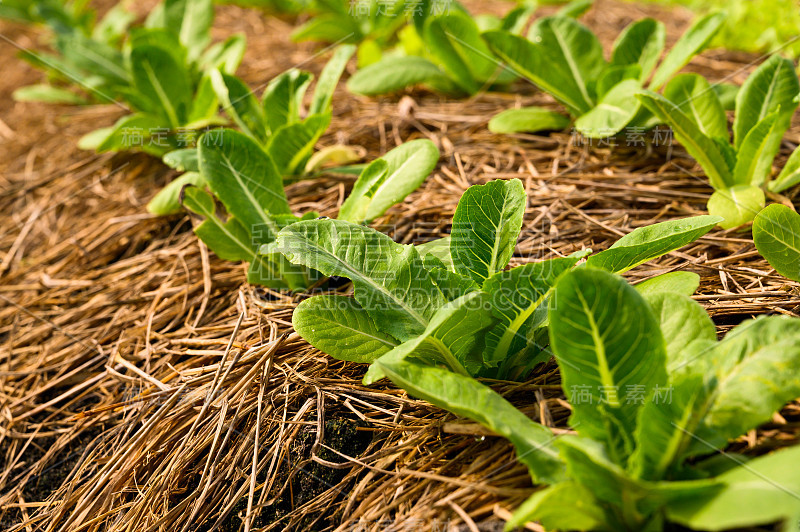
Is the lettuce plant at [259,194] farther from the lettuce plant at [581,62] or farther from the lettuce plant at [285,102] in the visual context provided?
the lettuce plant at [581,62]

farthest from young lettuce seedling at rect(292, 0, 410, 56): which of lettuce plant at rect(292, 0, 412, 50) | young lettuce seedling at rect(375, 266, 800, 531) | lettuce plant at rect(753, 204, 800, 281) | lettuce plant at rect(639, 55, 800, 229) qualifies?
young lettuce seedling at rect(375, 266, 800, 531)

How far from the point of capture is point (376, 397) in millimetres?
1220

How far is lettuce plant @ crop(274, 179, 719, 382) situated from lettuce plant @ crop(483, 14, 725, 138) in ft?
2.52

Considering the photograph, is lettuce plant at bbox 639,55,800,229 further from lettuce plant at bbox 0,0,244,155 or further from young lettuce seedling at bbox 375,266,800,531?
lettuce plant at bbox 0,0,244,155

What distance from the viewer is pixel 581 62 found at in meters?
1.99

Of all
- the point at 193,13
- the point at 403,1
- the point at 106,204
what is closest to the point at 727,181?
the point at 403,1

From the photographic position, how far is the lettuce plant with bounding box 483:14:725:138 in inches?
71.5

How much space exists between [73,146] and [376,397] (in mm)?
2260

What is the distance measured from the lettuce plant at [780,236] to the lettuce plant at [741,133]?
0.86 feet

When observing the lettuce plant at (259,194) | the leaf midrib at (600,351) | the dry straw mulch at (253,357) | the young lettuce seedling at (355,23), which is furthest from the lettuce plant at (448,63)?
the leaf midrib at (600,351)

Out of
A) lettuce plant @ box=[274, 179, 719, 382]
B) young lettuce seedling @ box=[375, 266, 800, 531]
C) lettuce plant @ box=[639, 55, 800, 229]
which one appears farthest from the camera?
lettuce plant @ box=[639, 55, 800, 229]

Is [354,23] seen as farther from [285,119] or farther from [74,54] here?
[74,54]

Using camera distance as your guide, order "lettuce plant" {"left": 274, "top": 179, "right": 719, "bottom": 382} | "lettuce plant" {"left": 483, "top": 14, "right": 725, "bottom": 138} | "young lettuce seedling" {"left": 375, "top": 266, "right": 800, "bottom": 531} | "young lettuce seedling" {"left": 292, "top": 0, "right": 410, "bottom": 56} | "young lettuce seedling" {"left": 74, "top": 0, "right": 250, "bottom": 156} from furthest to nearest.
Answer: "young lettuce seedling" {"left": 292, "top": 0, "right": 410, "bottom": 56}
"young lettuce seedling" {"left": 74, "top": 0, "right": 250, "bottom": 156}
"lettuce plant" {"left": 483, "top": 14, "right": 725, "bottom": 138}
"lettuce plant" {"left": 274, "top": 179, "right": 719, "bottom": 382}
"young lettuce seedling" {"left": 375, "top": 266, "right": 800, "bottom": 531}

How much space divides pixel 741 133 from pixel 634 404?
1.07 meters
